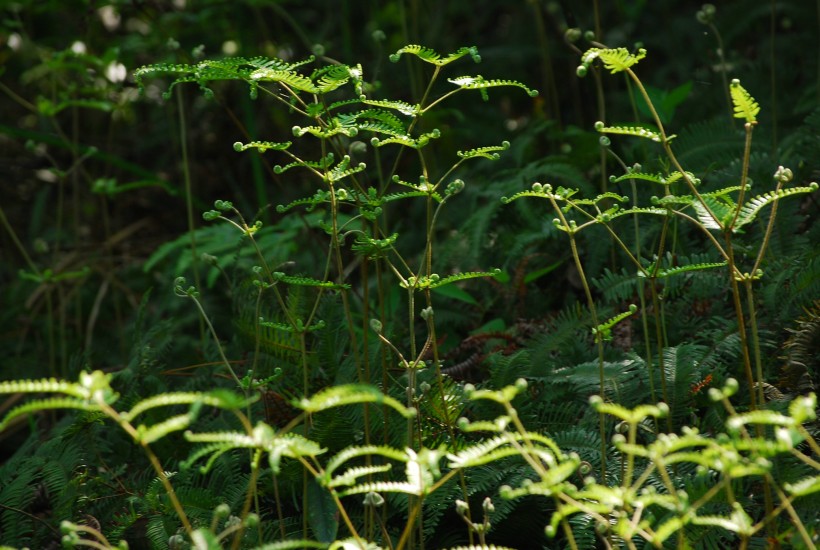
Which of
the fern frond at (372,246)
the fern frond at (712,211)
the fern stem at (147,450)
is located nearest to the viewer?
the fern stem at (147,450)

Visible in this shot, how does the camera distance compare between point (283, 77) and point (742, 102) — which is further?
point (283, 77)

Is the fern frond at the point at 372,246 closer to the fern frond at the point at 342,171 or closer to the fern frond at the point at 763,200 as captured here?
the fern frond at the point at 342,171

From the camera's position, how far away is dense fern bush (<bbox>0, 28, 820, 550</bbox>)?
124 centimetres

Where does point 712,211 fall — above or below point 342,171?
below

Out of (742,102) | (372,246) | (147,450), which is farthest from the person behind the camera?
(372,246)

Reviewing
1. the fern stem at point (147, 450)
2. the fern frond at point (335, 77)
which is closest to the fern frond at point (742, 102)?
the fern frond at point (335, 77)

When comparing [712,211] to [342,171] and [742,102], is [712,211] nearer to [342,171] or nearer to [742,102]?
[742,102]

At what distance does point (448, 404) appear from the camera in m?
1.66

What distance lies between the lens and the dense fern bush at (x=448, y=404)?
1.24m

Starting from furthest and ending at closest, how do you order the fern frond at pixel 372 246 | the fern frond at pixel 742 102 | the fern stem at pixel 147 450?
the fern frond at pixel 372 246
the fern frond at pixel 742 102
the fern stem at pixel 147 450

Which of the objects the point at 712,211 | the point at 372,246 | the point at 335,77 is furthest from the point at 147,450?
the point at 712,211

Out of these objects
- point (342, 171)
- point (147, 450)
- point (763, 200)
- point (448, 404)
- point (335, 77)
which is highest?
point (335, 77)

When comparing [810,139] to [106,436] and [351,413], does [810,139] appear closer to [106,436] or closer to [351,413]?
[351,413]

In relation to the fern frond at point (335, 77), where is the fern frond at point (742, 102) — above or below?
below
